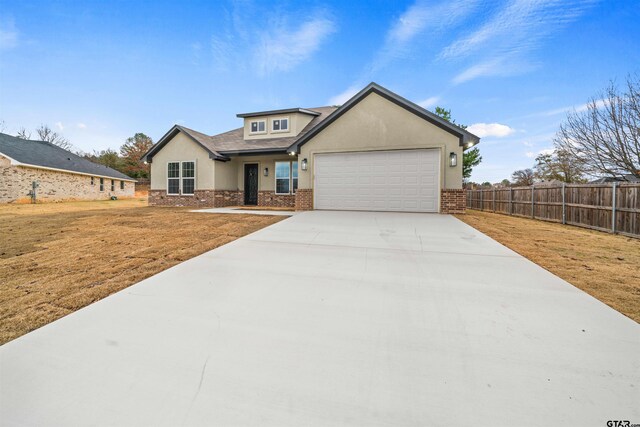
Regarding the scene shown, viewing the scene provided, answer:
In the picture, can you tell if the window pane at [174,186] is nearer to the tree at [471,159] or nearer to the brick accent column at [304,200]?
the brick accent column at [304,200]

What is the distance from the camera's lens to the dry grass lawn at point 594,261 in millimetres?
3188

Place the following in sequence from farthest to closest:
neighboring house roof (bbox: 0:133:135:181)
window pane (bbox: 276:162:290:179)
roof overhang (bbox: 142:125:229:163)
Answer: neighboring house roof (bbox: 0:133:135:181) → window pane (bbox: 276:162:290:179) → roof overhang (bbox: 142:125:229:163)

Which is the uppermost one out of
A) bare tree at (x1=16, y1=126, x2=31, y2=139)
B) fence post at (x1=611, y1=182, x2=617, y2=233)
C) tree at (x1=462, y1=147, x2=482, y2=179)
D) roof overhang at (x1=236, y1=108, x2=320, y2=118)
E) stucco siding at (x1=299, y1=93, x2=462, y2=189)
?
bare tree at (x1=16, y1=126, x2=31, y2=139)

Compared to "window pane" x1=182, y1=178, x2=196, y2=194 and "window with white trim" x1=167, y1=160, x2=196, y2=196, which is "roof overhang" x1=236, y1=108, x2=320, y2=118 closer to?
"window with white trim" x1=167, y1=160, x2=196, y2=196

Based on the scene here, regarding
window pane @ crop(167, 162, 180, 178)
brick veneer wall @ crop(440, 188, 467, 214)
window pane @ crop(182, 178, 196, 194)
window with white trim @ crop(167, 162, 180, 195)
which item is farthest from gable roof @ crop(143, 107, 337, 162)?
brick veneer wall @ crop(440, 188, 467, 214)

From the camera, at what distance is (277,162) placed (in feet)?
49.1

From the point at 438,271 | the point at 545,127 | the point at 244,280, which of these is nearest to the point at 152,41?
the point at 244,280

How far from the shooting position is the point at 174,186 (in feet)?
51.5

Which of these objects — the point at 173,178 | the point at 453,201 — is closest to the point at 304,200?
the point at 453,201

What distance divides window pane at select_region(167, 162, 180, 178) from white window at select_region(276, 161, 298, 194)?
5.91 metres

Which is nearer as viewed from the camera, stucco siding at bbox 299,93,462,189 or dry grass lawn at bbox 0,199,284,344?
dry grass lawn at bbox 0,199,284,344

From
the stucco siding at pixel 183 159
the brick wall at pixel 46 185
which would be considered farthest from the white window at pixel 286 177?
the brick wall at pixel 46 185

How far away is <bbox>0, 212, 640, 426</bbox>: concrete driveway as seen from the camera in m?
1.44

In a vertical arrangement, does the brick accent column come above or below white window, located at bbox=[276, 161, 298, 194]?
below
